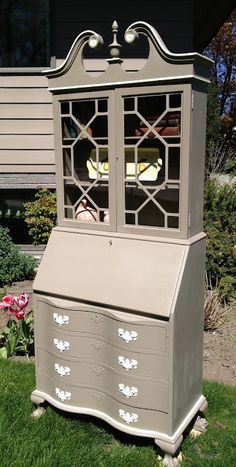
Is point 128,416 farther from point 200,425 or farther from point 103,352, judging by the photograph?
point 200,425

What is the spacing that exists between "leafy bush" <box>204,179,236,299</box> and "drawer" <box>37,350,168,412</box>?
104 inches

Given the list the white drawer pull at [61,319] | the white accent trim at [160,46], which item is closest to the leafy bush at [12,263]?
the white drawer pull at [61,319]

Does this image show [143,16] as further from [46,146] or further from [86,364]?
[86,364]

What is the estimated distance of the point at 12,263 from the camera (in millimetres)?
5621

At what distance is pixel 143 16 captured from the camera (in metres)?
5.24

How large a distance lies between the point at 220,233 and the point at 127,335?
296 centimetres

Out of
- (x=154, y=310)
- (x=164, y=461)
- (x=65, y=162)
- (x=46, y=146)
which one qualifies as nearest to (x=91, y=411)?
(x=164, y=461)

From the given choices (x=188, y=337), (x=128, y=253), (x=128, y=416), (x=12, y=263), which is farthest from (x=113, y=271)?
(x=12, y=263)

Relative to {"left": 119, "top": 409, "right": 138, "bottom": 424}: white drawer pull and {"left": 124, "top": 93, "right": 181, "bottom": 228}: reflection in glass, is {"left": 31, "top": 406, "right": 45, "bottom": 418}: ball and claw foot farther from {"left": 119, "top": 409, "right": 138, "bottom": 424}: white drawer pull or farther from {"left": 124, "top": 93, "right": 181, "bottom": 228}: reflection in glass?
{"left": 124, "top": 93, "right": 181, "bottom": 228}: reflection in glass

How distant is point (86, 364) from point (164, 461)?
0.66 metres

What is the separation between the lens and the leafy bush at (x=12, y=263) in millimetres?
5527

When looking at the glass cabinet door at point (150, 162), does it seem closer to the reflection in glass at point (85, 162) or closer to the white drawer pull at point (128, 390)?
the reflection in glass at point (85, 162)

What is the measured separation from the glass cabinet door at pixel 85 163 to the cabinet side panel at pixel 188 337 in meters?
0.56

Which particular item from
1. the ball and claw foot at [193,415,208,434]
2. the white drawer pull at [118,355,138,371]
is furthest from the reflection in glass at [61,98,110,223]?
the ball and claw foot at [193,415,208,434]
